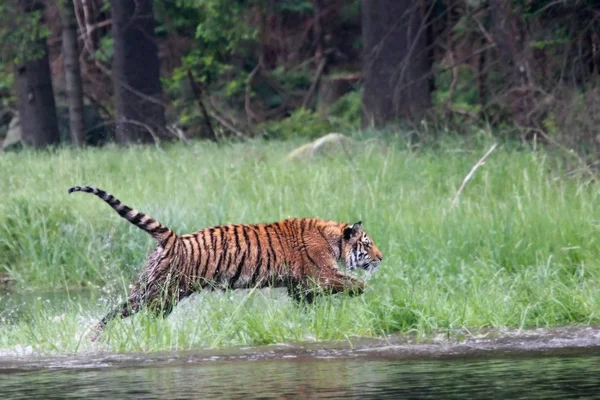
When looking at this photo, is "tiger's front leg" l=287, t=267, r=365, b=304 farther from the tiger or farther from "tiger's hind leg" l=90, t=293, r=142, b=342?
"tiger's hind leg" l=90, t=293, r=142, b=342

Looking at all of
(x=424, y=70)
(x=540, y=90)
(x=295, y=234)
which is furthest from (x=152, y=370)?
(x=424, y=70)

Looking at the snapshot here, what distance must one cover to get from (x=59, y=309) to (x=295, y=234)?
A: 2.18 meters

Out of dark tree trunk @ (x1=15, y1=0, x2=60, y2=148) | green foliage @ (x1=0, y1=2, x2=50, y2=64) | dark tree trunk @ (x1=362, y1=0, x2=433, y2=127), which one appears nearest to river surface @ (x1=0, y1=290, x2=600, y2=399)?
dark tree trunk @ (x1=362, y1=0, x2=433, y2=127)

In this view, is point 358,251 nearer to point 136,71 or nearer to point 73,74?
point 136,71

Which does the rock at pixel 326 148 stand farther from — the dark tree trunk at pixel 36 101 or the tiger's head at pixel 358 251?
the dark tree trunk at pixel 36 101

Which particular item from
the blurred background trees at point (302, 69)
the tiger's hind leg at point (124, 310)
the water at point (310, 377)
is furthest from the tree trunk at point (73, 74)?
the water at point (310, 377)

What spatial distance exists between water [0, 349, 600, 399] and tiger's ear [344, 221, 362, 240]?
5.68ft

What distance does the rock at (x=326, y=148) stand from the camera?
16750 mm

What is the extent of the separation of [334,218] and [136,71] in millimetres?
13669

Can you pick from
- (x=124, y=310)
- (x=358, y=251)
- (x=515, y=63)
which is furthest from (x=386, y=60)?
(x=124, y=310)

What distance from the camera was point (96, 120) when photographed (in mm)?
28031

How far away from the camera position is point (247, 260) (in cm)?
905

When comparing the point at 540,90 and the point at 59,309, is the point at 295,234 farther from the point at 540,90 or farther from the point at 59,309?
the point at 540,90

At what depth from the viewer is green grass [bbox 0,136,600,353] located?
838 cm
